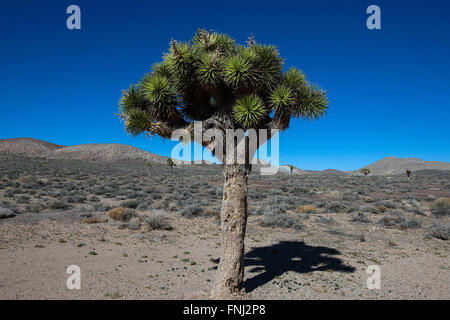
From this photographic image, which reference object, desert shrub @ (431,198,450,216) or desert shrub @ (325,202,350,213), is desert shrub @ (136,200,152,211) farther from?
desert shrub @ (431,198,450,216)

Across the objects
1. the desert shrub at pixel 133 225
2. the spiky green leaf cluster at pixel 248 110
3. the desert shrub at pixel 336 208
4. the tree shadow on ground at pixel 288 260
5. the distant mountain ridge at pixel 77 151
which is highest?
the distant mountain ridge at pixel 77 151

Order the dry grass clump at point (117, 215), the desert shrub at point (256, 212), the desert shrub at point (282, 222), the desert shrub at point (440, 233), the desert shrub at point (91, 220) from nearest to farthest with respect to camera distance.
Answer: the desert shrub at point (440, 233) < the desert shrub at point (91, 220) < the dry grass clump at point (117, 215) < the desert shrub at point (282, 222) < the desert shrub at point (256, 212)

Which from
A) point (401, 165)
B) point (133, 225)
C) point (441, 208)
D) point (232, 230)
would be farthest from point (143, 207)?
point (401, 165)

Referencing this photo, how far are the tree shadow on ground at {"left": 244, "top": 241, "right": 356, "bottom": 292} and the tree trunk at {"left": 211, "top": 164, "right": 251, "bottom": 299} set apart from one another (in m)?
0.88

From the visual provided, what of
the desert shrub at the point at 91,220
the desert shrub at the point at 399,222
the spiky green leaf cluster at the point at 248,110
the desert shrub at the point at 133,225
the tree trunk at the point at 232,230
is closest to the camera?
the spiky green leaf cluster at the point at 248,110

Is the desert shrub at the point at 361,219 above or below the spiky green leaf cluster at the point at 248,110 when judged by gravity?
below

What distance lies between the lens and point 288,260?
8.61 metres

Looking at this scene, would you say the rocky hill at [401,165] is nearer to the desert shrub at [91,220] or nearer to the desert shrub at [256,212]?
the desert shrub at [256,212]

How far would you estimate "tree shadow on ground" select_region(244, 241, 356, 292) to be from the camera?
7414 mm

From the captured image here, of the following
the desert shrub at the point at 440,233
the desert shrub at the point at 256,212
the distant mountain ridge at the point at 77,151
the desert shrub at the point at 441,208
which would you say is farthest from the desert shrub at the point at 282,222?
the distant mountain ridge at the point at 77,151

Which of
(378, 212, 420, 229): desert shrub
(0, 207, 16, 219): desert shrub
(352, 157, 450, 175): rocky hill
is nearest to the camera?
(0, 207, 16, 219): desert shrub

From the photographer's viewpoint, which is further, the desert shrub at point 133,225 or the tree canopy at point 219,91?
the desert shrub at point 133,225

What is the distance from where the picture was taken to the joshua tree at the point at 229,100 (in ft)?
17.8

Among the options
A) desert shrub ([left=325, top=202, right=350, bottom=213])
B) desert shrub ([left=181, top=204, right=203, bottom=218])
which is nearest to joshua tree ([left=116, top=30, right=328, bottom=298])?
desert shrub ([left=181, top=204, right=203, bottom=218])
